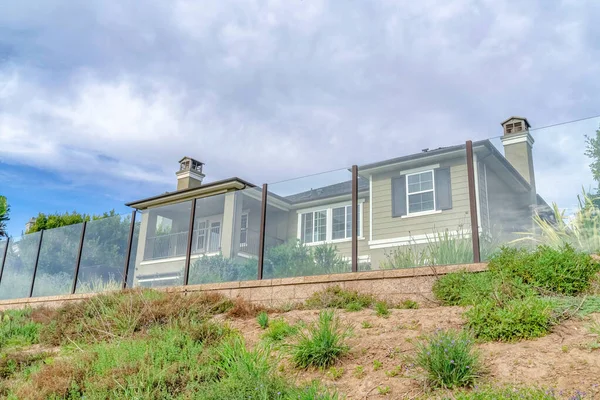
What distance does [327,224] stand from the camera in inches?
318

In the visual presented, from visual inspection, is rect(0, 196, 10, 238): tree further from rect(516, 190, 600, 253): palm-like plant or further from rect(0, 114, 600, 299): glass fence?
rect(516, 190, 600, 253): palm-like plant

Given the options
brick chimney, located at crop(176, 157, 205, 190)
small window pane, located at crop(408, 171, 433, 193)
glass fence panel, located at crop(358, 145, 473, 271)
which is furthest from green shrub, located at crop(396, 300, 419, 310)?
brick chimney, located at crop(176, 157, 205, 190)

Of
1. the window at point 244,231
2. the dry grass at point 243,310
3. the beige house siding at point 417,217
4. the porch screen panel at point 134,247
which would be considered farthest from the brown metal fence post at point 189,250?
the beige house siding at point 417,217

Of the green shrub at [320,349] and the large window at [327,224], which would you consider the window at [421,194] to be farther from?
the green shrub at [320,349]

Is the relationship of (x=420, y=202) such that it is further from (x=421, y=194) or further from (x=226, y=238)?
(x=226, y=238)

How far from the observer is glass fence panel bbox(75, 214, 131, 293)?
1114 centimetres

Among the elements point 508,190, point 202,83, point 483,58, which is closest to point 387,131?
point 483,58

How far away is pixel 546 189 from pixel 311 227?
11.8 ft

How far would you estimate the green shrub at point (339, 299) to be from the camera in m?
6.78

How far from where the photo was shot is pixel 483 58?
33.2 ft

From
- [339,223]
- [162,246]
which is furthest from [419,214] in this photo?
[162,246]

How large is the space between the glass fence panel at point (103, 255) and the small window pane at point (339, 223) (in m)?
5.47

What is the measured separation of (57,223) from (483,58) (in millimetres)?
25207

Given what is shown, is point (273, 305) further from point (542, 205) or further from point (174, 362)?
point (542, 205)
